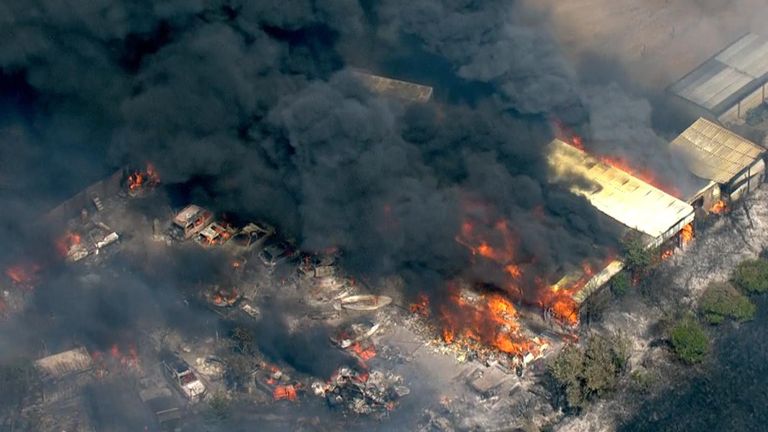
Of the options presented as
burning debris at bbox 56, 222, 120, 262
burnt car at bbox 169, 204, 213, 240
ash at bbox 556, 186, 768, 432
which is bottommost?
ash at bbox 556, 186, 768, 432

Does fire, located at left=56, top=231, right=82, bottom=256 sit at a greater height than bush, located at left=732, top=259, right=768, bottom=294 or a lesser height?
greater

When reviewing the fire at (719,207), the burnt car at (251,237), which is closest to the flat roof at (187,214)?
the burnt car at (251,237)

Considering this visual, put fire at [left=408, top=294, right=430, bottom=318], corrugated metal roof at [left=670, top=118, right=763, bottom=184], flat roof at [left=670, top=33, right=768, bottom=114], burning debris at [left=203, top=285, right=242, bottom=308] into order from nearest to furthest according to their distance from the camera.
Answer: fire at [left=408, top=294, right=430, bottom=318] < burning debris at [left=203, top=285, right=242, bottom=308] < corrugated metal roof at [left=670, top=118, right=763, bottom=184] < flat roof at [left=670, top=33, right=768, bottom=114]

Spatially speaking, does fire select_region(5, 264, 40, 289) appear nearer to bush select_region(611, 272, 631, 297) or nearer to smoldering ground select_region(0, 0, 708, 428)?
smoldering ground select_region(0, 0, 708, 428)

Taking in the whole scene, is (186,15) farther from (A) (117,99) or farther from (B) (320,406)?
(B) (320,406)

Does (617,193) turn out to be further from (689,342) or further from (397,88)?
(397,88)

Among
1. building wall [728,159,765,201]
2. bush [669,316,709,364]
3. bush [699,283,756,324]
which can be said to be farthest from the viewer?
building wall [728,159,765,201]

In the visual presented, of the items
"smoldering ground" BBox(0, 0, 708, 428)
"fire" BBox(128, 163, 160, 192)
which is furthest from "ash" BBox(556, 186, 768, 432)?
"fire" BBox(128, 163, 160, 192)

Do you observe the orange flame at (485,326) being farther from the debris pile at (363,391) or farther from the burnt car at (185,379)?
the burnt car at (185,379)

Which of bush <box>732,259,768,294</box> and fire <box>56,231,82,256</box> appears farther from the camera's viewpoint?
fire <box>56,231,82,256</box>
